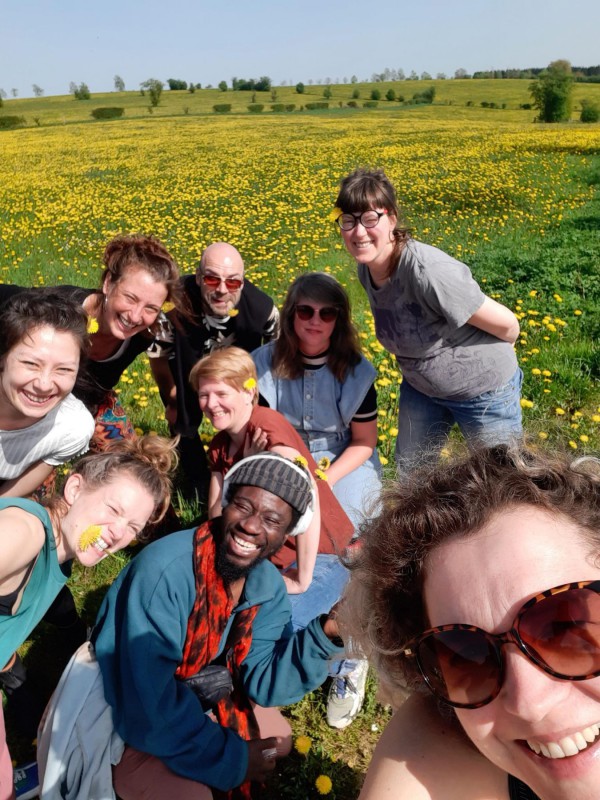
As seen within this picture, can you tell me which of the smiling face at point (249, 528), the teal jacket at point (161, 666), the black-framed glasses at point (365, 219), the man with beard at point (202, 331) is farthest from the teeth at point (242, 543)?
the man with beard at point (202, 331)

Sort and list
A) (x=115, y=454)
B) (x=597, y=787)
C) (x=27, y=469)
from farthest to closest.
→ (x=27, y=469) → (x=115, y=454) → (x=597, y=787)

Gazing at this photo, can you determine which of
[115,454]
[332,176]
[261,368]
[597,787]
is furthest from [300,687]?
[332,176]

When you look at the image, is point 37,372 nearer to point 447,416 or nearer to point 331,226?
point 447,416

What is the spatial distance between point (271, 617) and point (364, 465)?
138cm

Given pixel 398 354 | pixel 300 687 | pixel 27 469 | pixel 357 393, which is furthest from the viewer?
pixel 357 393

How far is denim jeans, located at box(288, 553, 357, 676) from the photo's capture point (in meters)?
2.81

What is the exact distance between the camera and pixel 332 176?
53.3 feet

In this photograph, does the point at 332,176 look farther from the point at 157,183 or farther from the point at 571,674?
the point at 571,674

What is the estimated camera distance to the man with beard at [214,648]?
189 cm

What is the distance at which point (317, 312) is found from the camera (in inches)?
123

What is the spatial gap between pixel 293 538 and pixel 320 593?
11.9 inches

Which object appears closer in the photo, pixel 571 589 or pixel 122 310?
pixel 571 589

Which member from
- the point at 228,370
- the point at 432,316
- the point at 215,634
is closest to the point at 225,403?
the point at 228,370

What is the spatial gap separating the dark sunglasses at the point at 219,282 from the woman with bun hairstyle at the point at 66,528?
118 centimetres
